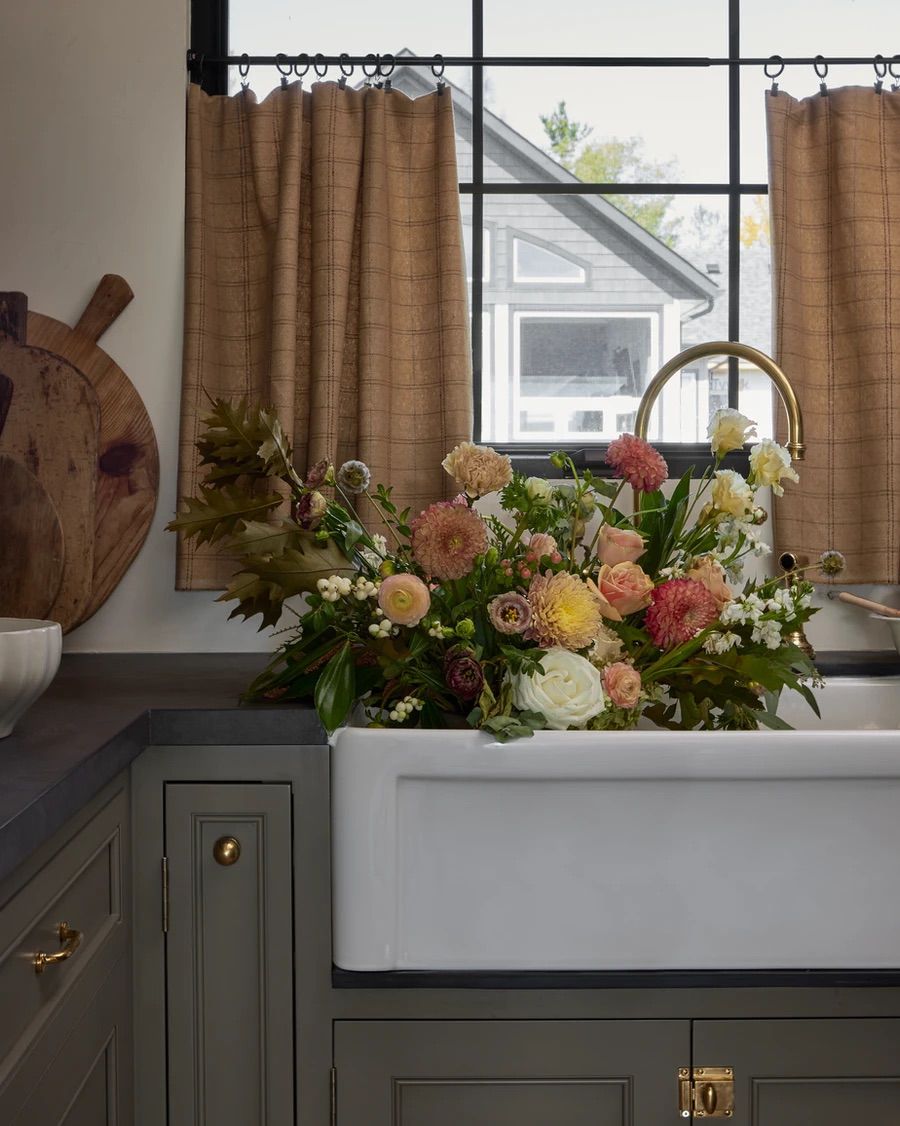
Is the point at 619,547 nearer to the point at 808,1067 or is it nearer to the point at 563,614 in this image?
the point at 563,614

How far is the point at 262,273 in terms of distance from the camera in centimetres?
165

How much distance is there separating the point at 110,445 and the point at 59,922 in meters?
0.96

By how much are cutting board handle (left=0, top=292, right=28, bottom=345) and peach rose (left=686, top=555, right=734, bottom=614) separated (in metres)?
1.15

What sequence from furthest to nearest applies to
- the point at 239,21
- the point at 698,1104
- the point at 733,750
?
the point at 239,21 → the point at 698,1104 → the point at 733,750

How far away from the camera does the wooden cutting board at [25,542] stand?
5.03 ft

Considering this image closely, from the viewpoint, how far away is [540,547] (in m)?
0.98

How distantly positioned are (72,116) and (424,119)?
57cm

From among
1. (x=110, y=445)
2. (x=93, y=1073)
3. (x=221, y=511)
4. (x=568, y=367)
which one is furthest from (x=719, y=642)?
(x=110, y=445)

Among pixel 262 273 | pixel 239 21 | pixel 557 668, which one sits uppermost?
pixel 239 21

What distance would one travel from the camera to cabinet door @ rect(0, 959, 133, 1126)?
2.47 feet

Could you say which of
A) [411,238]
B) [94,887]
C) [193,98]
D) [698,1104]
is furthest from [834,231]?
[94,887]

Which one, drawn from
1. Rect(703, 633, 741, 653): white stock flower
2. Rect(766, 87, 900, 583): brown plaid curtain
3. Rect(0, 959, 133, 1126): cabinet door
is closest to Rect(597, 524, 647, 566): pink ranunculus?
Rect(703, 633, 741, 653): white stock flower

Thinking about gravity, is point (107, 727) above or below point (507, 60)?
below

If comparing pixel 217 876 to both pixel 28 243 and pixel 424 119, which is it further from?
pixel 424 119
